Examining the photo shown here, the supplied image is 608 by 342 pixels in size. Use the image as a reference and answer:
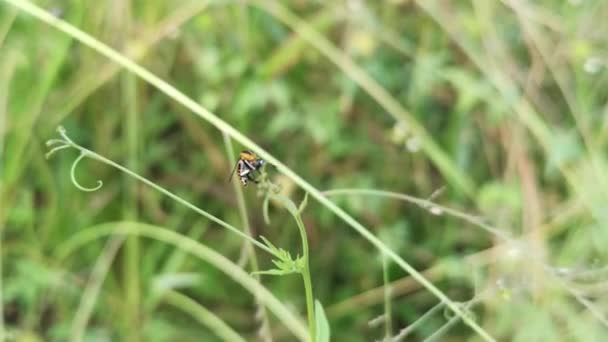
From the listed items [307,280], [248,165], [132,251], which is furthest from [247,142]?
[132,251]

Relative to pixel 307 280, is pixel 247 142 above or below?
above

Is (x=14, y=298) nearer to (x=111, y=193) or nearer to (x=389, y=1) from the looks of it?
(x=111, y=193)

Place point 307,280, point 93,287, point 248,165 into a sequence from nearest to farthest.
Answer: point 307,280 < point 248,165 < point 93,287

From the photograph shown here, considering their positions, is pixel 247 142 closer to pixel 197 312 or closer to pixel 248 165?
pixel 248 165

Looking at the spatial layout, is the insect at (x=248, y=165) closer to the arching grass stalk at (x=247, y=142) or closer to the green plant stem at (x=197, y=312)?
the arching grass stalk at (x=247, y=142)

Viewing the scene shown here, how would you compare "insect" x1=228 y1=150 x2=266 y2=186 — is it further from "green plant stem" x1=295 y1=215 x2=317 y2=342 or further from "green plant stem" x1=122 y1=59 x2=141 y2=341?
"green plant stem" x1=122 y1=59 x2=141 y2=341

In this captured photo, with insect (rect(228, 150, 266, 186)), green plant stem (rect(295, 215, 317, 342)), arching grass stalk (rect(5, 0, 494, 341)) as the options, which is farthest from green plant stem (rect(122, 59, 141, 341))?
green plant stem (rect(295, 215, 317, 342))

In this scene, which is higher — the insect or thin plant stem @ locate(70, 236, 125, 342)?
thin plant stem @ locate(70, 236, 125, 342)

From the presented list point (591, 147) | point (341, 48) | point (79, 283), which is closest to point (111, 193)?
point (79, 283)

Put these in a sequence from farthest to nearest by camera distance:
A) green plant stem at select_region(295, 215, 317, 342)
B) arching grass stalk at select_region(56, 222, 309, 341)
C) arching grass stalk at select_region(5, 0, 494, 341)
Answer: arching grass stalk at select_region(56, 222, 309, 341) < arching grass stalk at select_region(5, 0, 494, 341) < green plant stem at select_region(295, 215, 317, 342)
